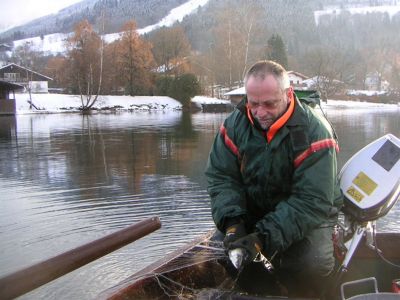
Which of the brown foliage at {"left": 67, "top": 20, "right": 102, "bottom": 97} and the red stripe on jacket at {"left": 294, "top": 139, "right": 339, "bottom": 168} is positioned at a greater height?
the brown foliage at {"left": 67, "top": 20, "right": 102, "bottom": 97}

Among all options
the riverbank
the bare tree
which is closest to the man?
the riverbank

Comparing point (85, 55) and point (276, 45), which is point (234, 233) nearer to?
point (85, 55)

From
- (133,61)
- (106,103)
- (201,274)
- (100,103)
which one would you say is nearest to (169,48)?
(133,61)

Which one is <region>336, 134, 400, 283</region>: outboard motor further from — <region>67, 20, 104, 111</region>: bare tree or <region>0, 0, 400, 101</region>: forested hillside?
<region>67, 20, 104, 111</region>: bare tree

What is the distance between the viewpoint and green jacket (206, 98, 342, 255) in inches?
121

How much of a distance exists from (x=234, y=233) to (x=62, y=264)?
1.02m

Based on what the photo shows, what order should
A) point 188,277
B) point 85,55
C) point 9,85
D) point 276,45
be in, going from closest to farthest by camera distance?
point 188,277 < point 9,85 < point 85,55 < point 276,45

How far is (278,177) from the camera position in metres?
3.21

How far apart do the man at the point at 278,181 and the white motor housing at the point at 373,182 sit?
0.63ft

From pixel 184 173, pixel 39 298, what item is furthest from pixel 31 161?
pixel 39 298

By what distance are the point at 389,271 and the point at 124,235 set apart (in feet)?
7.06

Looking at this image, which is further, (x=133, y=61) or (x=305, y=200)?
(x=133, y=61)

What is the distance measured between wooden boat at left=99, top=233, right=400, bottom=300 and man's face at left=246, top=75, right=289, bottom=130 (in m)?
1.06

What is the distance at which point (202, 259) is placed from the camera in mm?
3830
